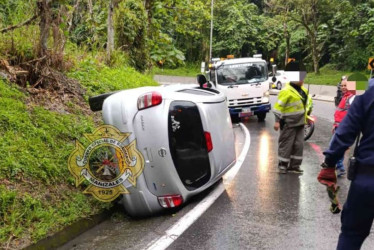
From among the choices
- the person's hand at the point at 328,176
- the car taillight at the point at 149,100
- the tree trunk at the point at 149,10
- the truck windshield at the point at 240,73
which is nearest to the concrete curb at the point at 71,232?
the car taillight at the point at 149,100

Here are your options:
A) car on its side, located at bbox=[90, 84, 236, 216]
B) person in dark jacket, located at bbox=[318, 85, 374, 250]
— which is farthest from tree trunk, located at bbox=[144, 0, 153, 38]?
person in dark jacket, located at bbox=[318, 85, 374, 250]

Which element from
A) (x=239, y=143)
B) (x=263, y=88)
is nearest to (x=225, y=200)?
(x=239, y=143)

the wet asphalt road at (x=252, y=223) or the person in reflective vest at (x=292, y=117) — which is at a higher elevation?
the person in reflective vest at (x=292, y=117)

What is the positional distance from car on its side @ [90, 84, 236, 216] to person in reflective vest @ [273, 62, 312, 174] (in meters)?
2.37

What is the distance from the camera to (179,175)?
15.2 ft

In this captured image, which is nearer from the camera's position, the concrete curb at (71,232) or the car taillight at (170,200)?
the concrete curb at (71,232)

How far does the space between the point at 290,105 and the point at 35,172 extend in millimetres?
4276

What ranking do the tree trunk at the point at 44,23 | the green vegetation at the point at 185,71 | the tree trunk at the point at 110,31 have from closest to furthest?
the tree trunk at the point at 44,23
the tree trunk at the point at 110,31
the green vegetation at the point at 185,71

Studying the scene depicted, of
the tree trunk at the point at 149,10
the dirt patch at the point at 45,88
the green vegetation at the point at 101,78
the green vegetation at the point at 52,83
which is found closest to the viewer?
the green vegetation at the point at 52,83

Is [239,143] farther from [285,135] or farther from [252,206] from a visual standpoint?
[252,206]

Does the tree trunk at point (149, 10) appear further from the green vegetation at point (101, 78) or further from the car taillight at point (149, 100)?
the car taillight at point (149, 100)

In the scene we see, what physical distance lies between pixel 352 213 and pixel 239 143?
23.3ft

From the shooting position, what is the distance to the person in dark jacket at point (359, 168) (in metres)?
2.79

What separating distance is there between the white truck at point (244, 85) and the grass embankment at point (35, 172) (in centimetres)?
807
